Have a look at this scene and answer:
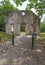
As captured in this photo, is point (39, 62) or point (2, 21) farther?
point (2, 21)

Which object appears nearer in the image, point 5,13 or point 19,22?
point 19,22

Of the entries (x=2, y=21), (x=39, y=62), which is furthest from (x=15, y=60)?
(x=2, y=21)

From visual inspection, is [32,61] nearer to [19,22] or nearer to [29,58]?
[29,58]

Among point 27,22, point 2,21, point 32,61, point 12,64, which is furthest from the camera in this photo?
point 2,21

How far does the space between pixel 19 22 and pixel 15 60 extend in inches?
875

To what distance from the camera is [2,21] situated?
35438 millimetres

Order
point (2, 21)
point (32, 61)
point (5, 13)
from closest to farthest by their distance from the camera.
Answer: point (32, 61), point (2, 21), point (5, 13)

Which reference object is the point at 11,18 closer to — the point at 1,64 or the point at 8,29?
the point at 8,29

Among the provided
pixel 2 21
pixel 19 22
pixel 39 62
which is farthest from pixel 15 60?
pixel 2 21

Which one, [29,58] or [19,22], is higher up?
[19,22]

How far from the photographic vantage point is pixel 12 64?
7.85 metres

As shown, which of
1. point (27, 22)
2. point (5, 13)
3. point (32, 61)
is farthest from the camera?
point (5, 13)

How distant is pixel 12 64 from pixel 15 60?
72cm

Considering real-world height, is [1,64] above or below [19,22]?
below
